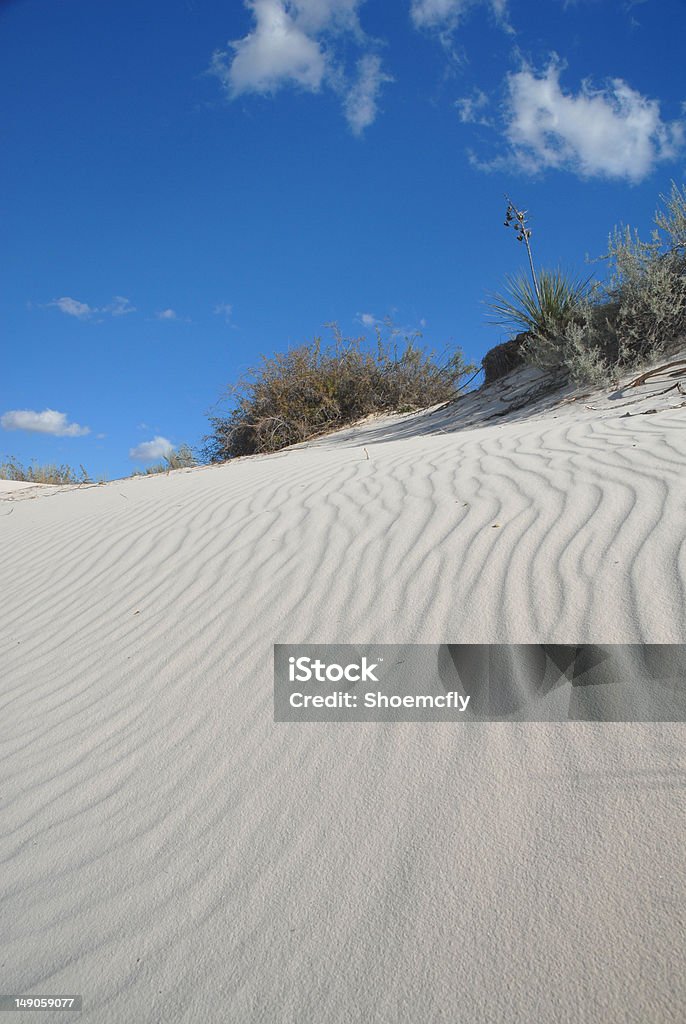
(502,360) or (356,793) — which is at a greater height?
(502,360)

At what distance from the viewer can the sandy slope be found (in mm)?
1454

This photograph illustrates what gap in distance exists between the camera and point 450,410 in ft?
36.1

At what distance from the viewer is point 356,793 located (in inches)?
76.2

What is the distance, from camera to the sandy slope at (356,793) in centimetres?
145

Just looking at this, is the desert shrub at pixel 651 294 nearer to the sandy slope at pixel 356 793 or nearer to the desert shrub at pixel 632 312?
the desert shrub at pixel 632 312

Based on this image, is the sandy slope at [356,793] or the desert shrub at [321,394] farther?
the desert shrub at [321,394]

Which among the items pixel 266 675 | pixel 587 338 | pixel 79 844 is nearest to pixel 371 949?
pixel 79 844

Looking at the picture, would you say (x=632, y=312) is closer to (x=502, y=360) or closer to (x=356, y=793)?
(x=502, y=360)

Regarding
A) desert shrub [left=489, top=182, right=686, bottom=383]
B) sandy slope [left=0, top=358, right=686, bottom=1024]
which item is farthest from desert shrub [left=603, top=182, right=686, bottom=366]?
sandy slope [left=0, top=358, right=686, bottom=1024]

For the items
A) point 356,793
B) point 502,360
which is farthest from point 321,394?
point 356,793

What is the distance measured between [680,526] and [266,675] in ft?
5.95

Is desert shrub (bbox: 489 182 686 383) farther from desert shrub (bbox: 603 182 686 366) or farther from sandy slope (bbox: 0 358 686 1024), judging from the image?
sandy slope (bbox: 0 358 686 1024)

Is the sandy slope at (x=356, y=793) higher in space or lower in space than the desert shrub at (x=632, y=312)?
lower

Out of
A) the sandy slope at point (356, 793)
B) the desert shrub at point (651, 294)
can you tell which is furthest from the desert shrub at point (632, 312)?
the sandy slope at point (356, 793)
